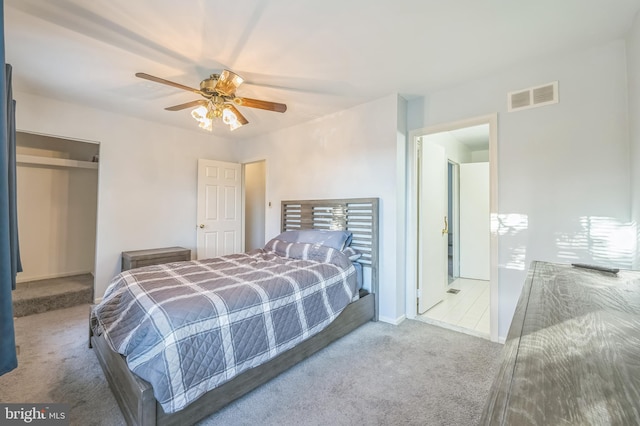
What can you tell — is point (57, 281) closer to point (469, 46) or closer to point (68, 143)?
point (68, 143)

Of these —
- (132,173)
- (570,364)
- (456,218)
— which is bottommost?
(570,364)

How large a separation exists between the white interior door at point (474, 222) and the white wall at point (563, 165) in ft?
8.05

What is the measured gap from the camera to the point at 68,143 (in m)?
4.09

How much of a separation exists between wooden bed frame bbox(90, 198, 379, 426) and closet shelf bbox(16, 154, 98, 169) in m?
2.84

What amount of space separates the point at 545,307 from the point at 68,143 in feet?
18.8

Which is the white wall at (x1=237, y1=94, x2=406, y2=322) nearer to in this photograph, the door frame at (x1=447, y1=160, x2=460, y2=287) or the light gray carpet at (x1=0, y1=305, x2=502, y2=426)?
the light gray carpet at (x1=0, y1=305, x2=502, y2=426)

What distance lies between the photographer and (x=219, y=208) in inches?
183

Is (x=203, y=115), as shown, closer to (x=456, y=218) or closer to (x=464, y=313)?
(x=464, y=313)

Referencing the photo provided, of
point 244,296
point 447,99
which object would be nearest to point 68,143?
point 244,296

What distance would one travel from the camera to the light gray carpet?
163 centimetres

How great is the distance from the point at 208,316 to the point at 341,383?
1070mm

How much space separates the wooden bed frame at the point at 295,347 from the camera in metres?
1.42

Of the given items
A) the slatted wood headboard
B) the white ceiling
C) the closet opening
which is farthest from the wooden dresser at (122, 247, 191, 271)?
the white ceiling

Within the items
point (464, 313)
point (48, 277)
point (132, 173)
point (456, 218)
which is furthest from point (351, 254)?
point (48, 277)
